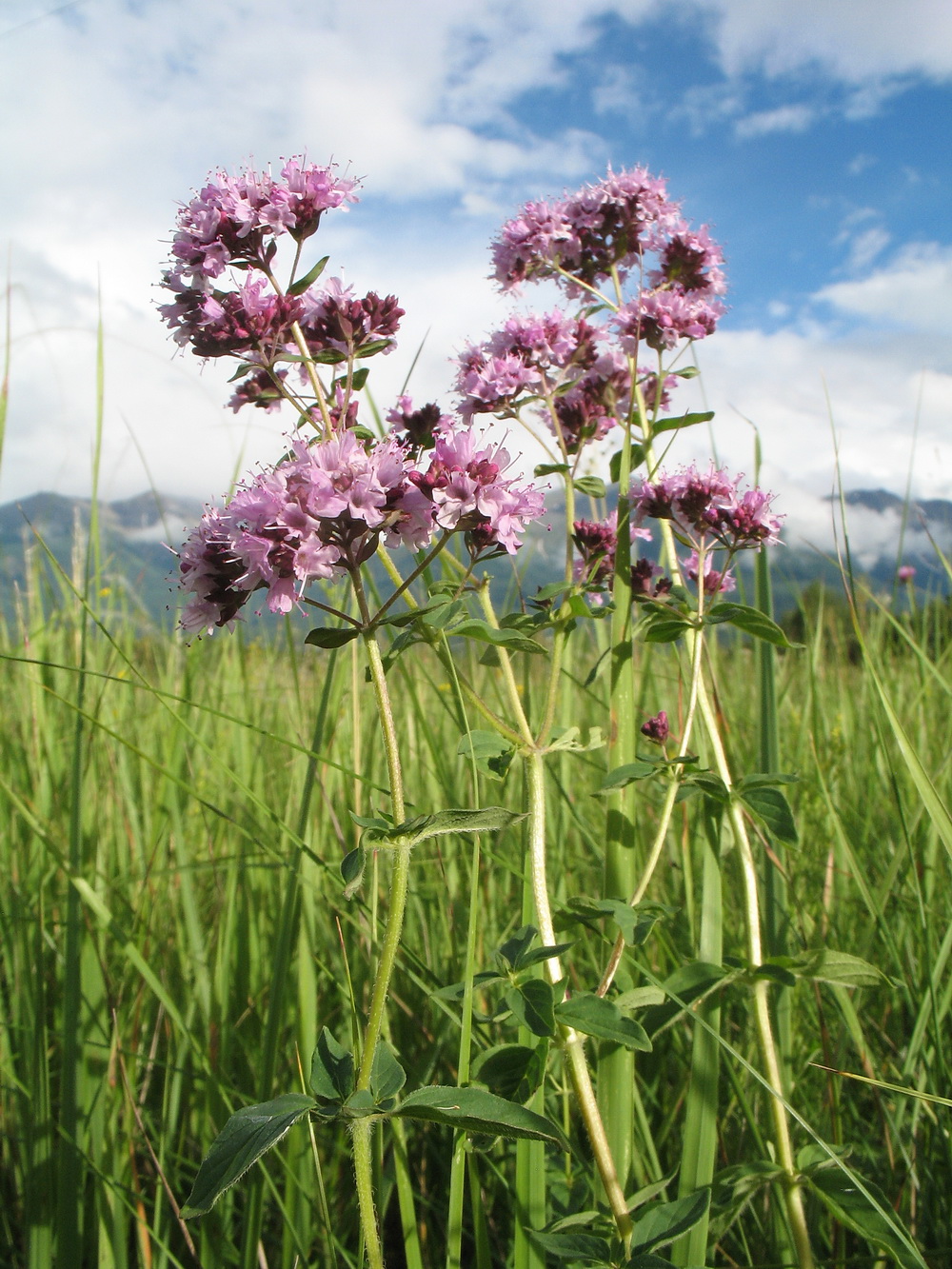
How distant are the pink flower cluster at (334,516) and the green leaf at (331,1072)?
57 cm

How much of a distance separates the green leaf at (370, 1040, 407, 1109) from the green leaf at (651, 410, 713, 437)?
134 cm

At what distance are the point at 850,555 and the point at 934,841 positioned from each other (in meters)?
0.88

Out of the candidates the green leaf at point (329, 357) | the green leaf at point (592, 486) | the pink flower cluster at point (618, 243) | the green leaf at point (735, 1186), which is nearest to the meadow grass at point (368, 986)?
the green leaf at point (735, 1186)

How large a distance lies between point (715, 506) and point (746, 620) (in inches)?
12.7

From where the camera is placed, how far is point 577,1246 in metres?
1.17

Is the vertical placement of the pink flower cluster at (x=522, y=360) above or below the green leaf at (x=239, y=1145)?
above

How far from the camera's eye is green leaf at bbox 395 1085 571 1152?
92cm

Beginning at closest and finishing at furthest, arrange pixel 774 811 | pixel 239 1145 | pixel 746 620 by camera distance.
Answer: pixel 239 1145 < pixel 774 811 < pixel 746 620

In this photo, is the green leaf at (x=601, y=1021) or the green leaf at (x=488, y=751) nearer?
the green leaf at (x=601, y=1021)

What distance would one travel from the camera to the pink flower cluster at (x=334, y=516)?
1150 millimetres

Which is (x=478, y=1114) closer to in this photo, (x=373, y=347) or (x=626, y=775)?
(x=626, y=775)

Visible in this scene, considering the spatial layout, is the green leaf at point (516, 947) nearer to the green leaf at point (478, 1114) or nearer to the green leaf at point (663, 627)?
the green leaf at point (478, 1114)

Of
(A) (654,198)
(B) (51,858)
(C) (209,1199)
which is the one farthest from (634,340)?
(B) (51,858)

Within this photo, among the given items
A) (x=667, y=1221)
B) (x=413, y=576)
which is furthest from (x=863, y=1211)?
(x=413, y=576)
